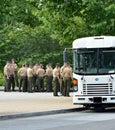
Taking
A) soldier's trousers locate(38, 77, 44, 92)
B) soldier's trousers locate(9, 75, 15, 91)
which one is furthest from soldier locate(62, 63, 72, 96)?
soldier's trousers locate(9, 75, 15, 91)

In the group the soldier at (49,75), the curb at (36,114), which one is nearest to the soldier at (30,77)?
the soldier at (49,75)

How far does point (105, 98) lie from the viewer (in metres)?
22.6

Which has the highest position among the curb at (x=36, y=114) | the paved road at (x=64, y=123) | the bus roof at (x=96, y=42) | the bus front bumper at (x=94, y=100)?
the bus roof at (x=96, y=42)

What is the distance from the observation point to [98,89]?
893 inches

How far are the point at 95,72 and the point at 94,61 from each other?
20.8 inches

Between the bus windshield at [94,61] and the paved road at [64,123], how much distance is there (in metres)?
1.98

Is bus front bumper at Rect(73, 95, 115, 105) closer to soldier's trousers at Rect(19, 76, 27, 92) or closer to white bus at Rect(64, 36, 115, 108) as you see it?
white bus at Rect(64, 36, 115, 108)

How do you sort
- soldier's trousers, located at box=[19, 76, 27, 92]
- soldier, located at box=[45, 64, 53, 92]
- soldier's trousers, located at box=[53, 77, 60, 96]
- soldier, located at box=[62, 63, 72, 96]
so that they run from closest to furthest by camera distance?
soldier, located at box=[62, 63, 72, 96] → soldier's trousers, located at box=[53, 77, 60, 96] → soldier, located at box=[45, 64, 53, 92] → soldier's trousers, located at box=[19, 76, 27, 92]

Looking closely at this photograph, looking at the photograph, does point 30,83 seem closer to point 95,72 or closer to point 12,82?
point 12,82

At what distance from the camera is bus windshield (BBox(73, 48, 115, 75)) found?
22.8 meters

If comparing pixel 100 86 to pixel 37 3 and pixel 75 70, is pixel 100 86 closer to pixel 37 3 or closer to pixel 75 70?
pixel 75 70

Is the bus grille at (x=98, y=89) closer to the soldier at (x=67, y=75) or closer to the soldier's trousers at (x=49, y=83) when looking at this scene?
the soldier at (x=67, y=75)

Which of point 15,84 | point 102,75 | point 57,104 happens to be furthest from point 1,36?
point 102,75

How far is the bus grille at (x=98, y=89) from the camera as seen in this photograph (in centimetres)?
2259
